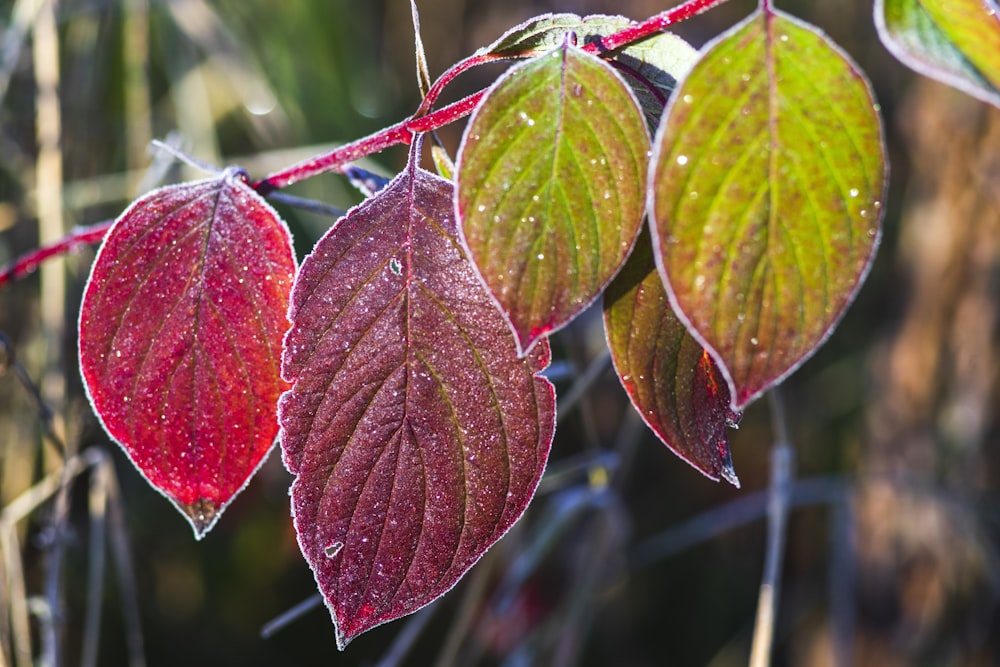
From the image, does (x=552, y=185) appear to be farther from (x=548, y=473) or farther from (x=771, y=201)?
(x=548, y=473)

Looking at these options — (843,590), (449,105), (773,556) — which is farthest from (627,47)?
(843,590)

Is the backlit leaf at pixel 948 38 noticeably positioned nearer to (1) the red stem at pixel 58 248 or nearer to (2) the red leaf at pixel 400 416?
(2) the red leaf at pixel 400 416

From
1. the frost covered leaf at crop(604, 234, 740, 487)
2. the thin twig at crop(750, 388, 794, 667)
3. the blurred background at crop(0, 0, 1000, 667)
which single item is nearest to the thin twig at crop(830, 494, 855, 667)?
the blurred background at crop(0, 0, 1000, 667)

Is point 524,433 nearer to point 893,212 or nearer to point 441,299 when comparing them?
point 441,299

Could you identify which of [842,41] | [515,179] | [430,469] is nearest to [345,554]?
[430,469]

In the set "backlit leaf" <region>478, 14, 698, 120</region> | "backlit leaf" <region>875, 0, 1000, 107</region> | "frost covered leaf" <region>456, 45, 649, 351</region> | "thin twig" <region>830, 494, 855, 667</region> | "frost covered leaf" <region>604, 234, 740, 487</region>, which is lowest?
"thin twig" <region>830, 494, 855, 667</region>

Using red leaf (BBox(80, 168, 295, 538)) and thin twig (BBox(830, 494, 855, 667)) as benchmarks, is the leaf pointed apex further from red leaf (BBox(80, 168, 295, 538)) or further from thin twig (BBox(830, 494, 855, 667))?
thin twig (BBox(830, 494, 855, 667))

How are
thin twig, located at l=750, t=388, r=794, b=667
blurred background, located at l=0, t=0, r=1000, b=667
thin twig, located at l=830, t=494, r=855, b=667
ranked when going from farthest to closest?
1. thin twig, located at l=830, t=494, r=855, b=667
2. blurred background, located at l=0, t=0, r=1000, b=667
3. thin twig, located at l=750, t=388, r=794, b=667
